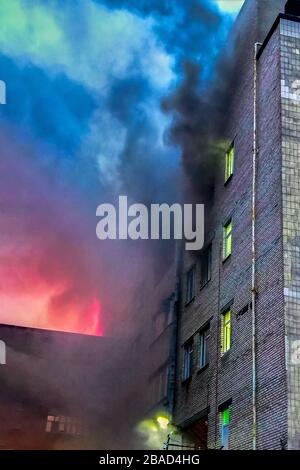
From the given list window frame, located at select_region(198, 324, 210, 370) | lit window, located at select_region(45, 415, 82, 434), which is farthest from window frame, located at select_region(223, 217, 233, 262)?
lit window, located at select_region(45, 415, 82, 434)

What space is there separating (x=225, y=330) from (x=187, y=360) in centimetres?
331

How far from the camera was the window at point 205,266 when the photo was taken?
1647 cm

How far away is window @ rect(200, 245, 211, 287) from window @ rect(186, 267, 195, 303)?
86 centimetres

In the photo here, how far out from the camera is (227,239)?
1520 cm

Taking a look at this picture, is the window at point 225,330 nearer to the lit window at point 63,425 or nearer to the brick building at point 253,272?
the brick building at point 253,272

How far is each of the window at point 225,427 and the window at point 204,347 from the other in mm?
2031

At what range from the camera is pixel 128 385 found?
23609 mm

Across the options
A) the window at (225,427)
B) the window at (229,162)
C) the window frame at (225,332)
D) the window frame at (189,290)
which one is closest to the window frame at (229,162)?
the window at (229,162)

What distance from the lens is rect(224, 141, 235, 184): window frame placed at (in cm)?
1573

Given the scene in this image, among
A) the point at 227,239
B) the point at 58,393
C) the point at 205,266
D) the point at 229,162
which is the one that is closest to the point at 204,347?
the point at 205,266

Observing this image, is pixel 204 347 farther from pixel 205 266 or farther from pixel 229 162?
pixel 229 162

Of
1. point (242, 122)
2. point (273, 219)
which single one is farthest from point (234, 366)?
point (242, 122)

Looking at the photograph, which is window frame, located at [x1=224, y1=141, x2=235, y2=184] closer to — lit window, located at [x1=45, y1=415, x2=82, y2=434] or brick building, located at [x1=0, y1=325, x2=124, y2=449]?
brick building, located at [x1=0, y1=325, x2=124, y2=449]

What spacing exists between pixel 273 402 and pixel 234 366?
238 centimetres
